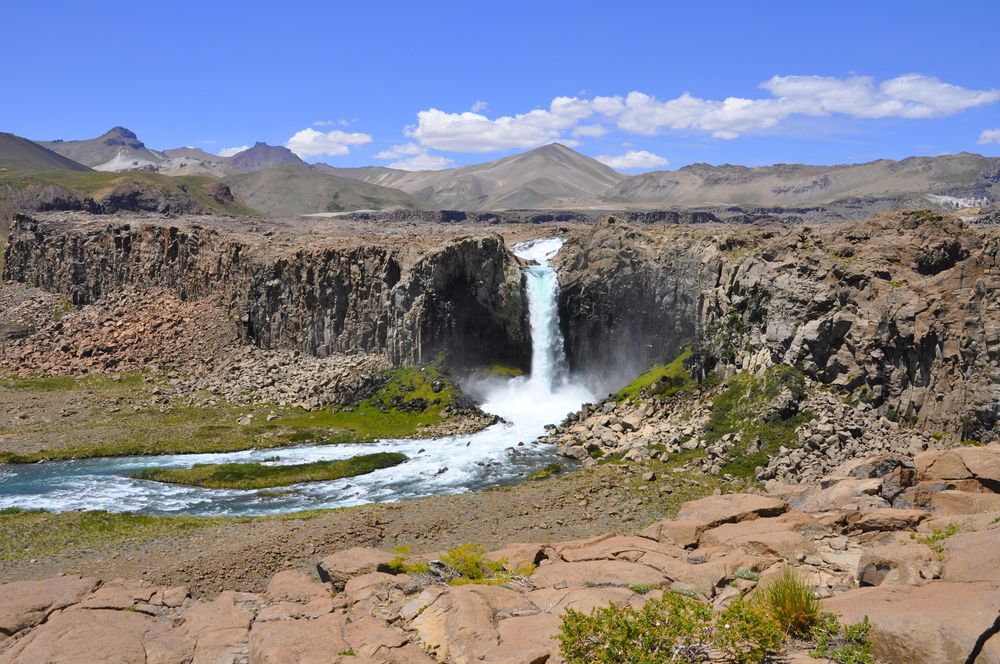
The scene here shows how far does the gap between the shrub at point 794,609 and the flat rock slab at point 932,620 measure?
0.75 m

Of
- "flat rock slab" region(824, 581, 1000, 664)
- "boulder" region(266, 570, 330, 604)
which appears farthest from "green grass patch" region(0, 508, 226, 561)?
"flat rock slab" region(824, 581, 1000, 664)

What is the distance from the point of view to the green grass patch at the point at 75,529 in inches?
1741

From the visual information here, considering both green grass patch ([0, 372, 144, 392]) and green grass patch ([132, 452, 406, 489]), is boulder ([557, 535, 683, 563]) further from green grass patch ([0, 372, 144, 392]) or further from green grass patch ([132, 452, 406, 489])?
green grass patch ([0, 372, 144, 392])

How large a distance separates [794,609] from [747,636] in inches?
76.8

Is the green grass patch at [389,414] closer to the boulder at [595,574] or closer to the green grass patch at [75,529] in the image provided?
the green grass patch at [75,529]

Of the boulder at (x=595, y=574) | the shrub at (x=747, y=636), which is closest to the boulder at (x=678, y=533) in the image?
the boulder at (x=595, y=574)

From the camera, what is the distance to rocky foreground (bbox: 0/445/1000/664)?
1961 cm

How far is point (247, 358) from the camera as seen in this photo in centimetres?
9481

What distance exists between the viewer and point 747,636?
711 inches

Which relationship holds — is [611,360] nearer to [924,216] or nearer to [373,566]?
[924,216]

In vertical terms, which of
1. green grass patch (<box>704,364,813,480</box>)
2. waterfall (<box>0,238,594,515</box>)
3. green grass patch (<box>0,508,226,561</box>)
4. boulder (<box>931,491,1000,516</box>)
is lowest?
waterfall (<box>0,238,594,515</box>)

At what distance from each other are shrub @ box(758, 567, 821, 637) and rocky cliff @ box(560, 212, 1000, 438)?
32.2m

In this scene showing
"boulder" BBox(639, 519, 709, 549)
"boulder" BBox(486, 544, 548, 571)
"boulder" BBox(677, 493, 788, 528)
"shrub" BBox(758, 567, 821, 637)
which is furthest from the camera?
"boulder" BBox(677, 493, 788, 528)

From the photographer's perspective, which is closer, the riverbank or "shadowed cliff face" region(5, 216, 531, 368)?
the riverbank
